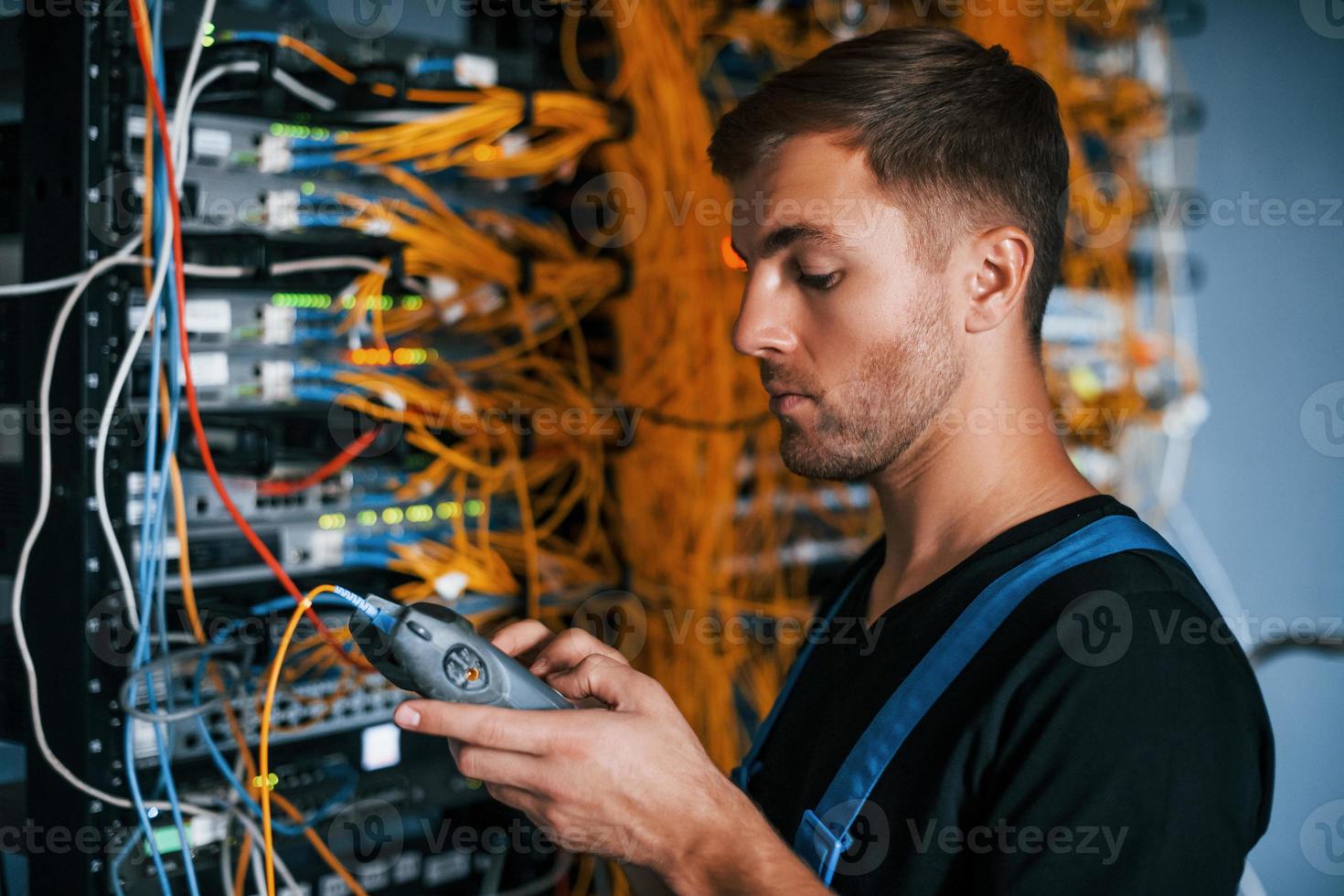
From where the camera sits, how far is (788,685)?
1.19 m

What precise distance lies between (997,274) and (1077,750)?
47 cm

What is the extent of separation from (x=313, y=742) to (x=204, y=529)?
0.29 m

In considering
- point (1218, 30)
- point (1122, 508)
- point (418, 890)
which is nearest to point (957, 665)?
point (1122, 508)

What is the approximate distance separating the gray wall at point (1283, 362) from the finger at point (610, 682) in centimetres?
232

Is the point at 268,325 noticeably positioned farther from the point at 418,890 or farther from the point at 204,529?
the point at 418,890

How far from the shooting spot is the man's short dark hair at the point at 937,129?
1.05 metres

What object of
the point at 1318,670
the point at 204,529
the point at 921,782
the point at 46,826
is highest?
the point at 204,529

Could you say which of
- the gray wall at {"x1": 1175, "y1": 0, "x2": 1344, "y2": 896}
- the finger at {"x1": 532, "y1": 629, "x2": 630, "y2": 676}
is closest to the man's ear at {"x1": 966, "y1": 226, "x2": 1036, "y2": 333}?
the finger at {"x1": 532, "y1": 629, "x2": 630, "y2": 676}

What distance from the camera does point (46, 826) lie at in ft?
3.75

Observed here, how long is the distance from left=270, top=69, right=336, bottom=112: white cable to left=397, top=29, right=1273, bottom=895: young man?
443 millimetres

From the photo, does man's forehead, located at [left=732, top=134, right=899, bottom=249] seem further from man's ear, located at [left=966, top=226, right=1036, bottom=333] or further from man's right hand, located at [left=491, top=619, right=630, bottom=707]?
man's right hand, located at [left=491, top=619, right=630, bottom=707]

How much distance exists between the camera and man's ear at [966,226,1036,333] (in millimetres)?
1059

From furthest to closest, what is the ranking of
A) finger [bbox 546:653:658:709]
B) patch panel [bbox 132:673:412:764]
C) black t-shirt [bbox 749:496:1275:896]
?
1. patch panel [bbox 132:673:412:764]
2. finger [bbox 546:653:658:709]
3. black t-shirt [bbox 749:496:1275:896]

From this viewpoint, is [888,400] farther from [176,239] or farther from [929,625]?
[176,239]
